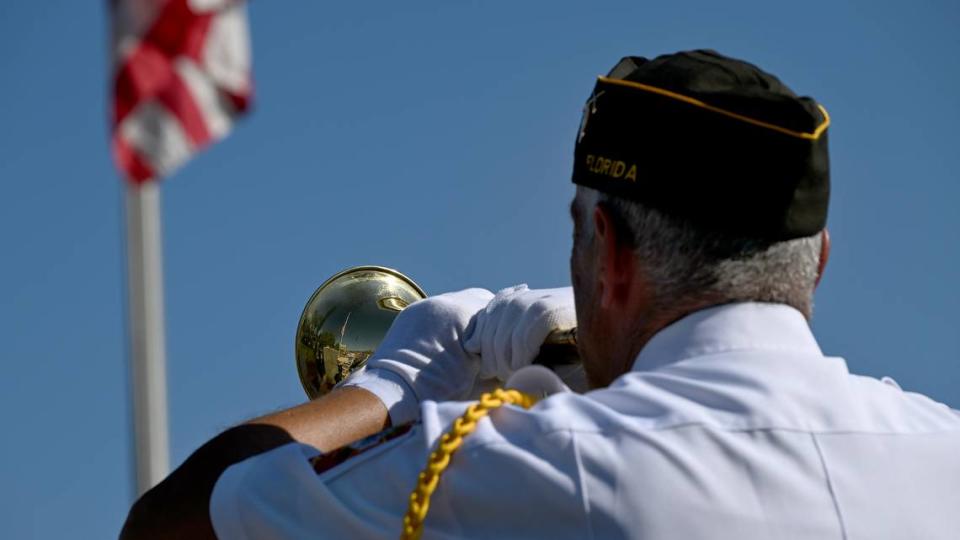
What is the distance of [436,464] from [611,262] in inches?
23.3

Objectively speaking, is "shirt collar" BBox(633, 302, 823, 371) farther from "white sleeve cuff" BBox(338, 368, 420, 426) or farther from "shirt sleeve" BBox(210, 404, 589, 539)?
"white sleeve cuff" BBox(338, 368, 420, 426)

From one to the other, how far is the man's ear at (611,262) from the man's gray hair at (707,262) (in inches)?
0.9

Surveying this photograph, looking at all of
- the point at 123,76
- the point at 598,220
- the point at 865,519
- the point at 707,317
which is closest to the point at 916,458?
the point at 865,519

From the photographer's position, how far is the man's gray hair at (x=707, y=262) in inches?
147

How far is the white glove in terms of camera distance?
443 cm

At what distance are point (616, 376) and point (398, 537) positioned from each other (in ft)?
2.20

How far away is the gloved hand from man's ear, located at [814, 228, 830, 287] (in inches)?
37.8

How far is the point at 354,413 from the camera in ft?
14.2

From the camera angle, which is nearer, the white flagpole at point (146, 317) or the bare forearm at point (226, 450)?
the white flagpole at point (146, 317)

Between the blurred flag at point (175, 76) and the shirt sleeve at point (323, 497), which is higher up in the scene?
the blurred flag at point (175, 76)

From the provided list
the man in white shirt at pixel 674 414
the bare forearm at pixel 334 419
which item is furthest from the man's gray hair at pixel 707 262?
the bare forearm at pixel 334 419

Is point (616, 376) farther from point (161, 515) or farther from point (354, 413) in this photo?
point (161, 515)

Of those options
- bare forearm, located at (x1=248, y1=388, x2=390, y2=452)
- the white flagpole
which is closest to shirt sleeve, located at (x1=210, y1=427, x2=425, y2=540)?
bare forearm, located at (x1=248, y1=388, x2=390, y2=452)

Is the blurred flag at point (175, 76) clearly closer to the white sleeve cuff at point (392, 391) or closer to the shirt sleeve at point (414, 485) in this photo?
the shirt sleeve at point (414, 485)
